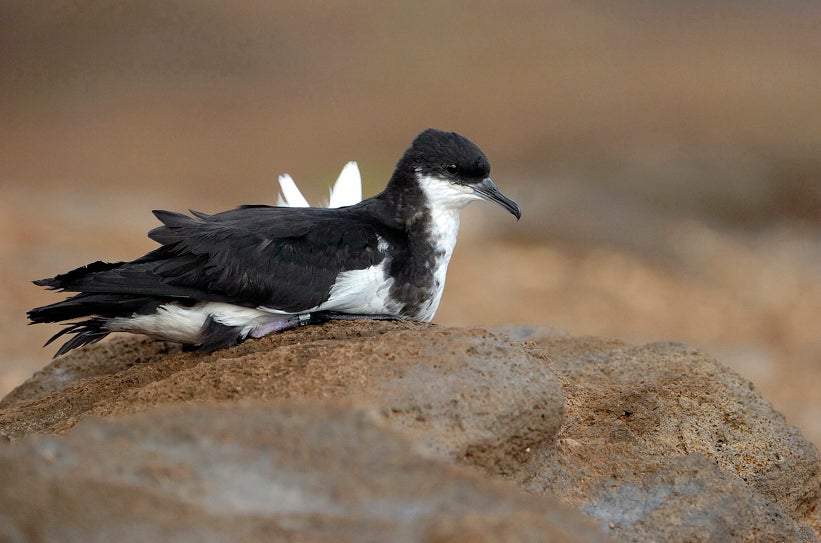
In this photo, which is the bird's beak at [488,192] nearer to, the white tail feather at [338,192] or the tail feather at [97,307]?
the white tail feather at [338,192]

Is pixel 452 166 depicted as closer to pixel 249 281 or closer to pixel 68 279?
pixel 249 281

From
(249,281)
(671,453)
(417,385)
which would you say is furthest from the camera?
(249,281)

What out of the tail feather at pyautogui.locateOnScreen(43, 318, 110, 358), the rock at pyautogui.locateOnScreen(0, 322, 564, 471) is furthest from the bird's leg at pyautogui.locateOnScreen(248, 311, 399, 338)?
the tail feather at pyautogui.locateOnScreen(43, 318, 110, 358)

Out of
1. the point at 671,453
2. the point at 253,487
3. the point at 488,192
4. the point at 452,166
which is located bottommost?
the point at 671,453

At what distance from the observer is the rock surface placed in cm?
374

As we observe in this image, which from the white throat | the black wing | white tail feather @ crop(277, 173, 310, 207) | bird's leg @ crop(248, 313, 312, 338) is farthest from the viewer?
white tail feather @ crop(277, 173, 310, 207)

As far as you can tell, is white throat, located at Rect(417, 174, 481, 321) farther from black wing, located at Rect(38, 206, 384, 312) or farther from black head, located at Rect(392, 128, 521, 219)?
black wing, located at Rect(38, 206, 384, 312)

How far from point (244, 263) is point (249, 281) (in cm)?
11

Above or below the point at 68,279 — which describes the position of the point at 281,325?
below

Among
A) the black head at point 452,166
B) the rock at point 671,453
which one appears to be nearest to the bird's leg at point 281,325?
the black head at point 452,166

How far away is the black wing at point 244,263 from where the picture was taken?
640 centimetres

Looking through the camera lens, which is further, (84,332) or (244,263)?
(84,332)

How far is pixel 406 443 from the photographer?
166 inches

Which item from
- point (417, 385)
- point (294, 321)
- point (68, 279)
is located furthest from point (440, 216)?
point (417, 385)
